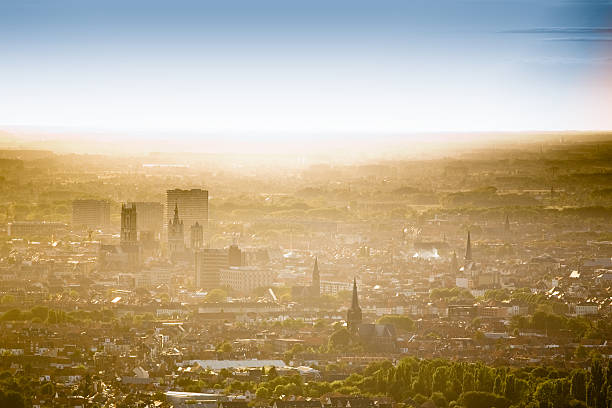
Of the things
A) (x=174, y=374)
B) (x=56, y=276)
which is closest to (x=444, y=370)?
(x=174, y=374)

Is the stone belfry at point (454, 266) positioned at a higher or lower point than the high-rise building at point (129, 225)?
lower

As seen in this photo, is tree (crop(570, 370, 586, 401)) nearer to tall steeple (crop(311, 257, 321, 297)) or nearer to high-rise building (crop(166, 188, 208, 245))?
tall steeple (crop(311, 257, 321, 297))

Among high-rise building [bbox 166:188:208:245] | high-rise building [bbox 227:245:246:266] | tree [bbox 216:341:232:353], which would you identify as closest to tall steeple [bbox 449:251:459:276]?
high-rise building [bbox 227:245:246:266]

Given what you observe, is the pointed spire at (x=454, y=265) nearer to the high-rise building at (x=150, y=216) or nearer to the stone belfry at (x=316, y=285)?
the stone belfry at (x=316, y=285)

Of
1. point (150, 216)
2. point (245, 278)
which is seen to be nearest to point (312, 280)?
point (245, 278)

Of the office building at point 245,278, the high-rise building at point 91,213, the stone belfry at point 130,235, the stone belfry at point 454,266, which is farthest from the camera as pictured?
the high-rise building at point 91,213

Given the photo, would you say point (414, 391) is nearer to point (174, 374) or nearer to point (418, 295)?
point (174, 374)

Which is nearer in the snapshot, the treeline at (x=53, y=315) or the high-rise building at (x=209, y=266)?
the treeline at (x=53, y=315)

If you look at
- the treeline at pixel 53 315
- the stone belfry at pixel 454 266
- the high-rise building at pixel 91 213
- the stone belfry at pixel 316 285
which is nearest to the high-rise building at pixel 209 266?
the stone belfry at pixel 316 285
